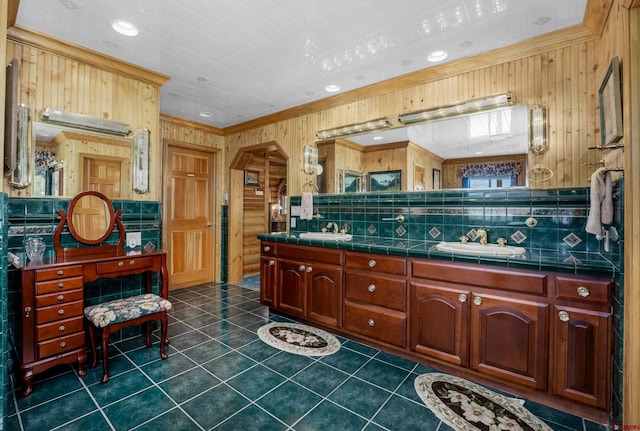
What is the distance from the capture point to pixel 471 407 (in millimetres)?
1854

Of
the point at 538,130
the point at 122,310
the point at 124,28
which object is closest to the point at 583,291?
the point at 538,130

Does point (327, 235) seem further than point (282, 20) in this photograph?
Yes

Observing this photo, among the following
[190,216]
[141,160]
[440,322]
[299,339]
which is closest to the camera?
[440,322]

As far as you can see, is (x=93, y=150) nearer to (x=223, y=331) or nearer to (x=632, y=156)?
(x=223, y=331)

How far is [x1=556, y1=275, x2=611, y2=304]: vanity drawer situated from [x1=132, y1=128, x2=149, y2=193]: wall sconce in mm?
3549

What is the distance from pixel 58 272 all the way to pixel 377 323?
2441 millimetres

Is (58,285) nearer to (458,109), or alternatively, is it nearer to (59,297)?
(59,297)

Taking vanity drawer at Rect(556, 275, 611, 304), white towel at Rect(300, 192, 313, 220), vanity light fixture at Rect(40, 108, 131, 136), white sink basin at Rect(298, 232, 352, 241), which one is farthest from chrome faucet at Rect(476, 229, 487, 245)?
vanity light fixture at Rect(40, 108, 131, 136)

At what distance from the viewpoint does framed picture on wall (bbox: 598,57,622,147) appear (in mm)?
1581

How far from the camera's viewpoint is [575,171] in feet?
7.40

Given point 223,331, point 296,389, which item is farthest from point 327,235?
point 296,389

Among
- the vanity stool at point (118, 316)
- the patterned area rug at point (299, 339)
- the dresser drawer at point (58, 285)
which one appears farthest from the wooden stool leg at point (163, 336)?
the patterned area rug at point (299, 339)

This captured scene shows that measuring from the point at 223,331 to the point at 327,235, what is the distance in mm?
1472

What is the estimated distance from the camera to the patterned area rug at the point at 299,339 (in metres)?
2.60
